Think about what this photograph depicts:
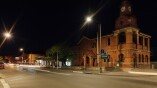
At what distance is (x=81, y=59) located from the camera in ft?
224

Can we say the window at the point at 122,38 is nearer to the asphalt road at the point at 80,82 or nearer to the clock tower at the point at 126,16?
the clock tower at the point at 126,16

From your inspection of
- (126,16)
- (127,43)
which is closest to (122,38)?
(127,43)

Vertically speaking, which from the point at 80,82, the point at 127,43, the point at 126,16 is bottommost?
the point at 80,82

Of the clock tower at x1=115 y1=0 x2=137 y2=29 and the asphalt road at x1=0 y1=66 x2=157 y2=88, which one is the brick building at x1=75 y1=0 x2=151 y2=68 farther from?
the asphalt road at x1=0 y1=66 x2=157 y2=88

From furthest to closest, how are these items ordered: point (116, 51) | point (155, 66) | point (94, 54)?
1. point (94, 54)
2. point (116, 51)
3. point (155, 66)

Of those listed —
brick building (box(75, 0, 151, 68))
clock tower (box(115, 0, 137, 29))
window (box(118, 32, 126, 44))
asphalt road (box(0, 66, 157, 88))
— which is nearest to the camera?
asphalt road (box(0, 66, 157, 88))

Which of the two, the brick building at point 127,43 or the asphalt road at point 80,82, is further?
the brick building at point 127,43

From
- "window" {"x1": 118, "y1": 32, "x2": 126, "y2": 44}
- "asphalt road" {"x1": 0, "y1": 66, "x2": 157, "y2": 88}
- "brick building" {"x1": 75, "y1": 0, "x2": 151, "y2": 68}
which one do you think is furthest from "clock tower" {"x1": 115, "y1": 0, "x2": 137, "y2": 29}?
"asphalt road" {"x1": 0, "y1": 66, "x2": 157, "y2": 88}

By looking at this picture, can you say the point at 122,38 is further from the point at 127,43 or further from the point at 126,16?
the point at 126,16

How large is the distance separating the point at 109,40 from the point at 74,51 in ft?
48.5

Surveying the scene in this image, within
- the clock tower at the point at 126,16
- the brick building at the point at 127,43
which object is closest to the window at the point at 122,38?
the brick building at the point at 127,43

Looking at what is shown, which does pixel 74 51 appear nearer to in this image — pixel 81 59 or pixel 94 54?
pixel 81 59

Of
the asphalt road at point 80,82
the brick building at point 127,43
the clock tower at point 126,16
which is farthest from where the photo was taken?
the clock tower at point 126,16

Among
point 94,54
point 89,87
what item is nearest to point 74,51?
point 94,54
